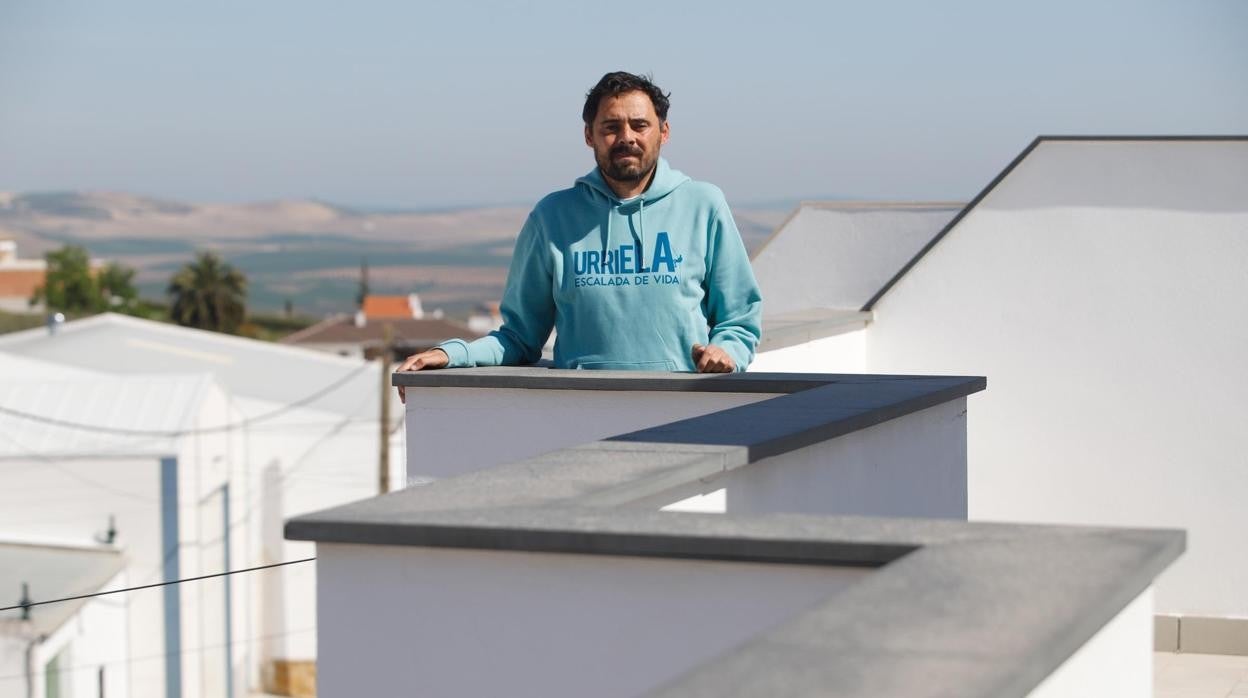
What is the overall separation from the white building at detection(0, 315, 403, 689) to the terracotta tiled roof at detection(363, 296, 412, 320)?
113 meters

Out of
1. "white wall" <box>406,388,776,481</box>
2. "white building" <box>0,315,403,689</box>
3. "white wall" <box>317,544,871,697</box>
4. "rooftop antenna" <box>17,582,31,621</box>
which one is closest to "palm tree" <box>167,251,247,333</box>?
"white building" <box>0,315,403,689</box>

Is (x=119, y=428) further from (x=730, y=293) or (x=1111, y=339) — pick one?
(x=730, y=293)

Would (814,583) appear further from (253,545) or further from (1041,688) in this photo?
(253,545)

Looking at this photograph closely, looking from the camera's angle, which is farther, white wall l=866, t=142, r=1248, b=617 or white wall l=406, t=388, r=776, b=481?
white wall l=866, t=142, r=1248, b=617

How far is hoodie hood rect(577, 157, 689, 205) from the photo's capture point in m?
4.62

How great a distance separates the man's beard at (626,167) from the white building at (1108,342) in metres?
2.16

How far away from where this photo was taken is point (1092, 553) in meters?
2.30

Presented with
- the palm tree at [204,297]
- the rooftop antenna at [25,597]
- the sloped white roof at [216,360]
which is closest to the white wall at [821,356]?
the rooftop antenna at [25,597]

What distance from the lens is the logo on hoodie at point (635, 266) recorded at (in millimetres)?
4555

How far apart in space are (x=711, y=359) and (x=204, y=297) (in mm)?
136828

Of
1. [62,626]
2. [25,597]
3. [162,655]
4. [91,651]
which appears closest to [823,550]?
[25,597]

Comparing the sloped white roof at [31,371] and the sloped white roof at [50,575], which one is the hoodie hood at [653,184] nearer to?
the sloped white roof at [50,575]

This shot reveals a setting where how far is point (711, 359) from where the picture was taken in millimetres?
4395

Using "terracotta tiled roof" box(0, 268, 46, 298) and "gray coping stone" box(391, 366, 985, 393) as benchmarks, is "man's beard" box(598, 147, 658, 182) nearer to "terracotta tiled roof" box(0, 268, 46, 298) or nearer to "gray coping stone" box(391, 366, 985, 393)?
"gray coping stone" box(391, 366, 985, 393)
